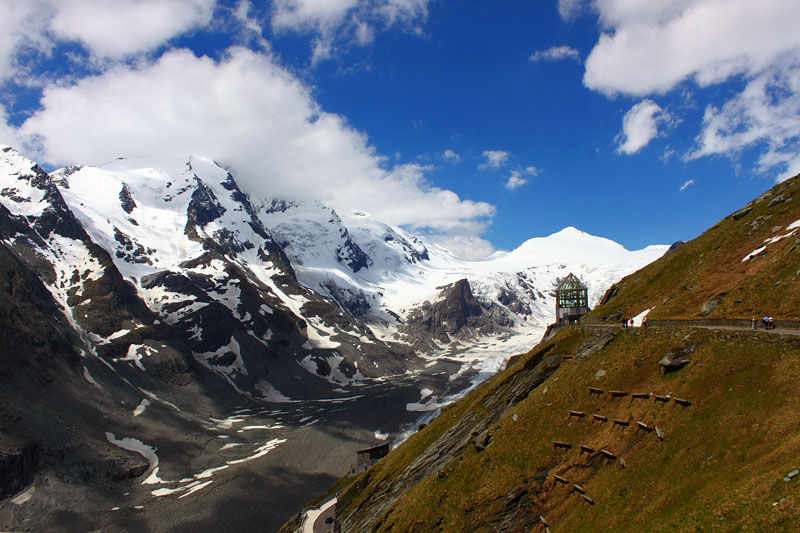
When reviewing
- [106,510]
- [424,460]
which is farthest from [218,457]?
[424,460]

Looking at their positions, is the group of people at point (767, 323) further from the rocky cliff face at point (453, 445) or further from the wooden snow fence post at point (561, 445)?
the wooden snow fence post at point (561, 445)

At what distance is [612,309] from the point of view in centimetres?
6262

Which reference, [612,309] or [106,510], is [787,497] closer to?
[612,309]

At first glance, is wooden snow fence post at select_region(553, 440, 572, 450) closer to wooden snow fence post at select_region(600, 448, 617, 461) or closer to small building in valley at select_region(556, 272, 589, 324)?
wooden snow fence post at select_region(600, 448, 617, 461)

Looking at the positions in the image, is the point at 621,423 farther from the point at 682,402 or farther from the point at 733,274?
the point at 733,274

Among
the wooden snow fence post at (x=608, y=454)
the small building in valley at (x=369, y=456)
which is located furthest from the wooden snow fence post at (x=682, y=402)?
the small building in valley at (x=369, y=456)

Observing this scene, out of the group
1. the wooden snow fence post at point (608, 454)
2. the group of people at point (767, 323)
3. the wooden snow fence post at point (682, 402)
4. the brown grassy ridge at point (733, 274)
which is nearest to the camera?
the wooden snow fence post at point (682, 402)

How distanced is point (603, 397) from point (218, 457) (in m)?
152

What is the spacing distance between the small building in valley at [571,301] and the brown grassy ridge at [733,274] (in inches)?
199

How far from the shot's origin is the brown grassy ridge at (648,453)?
2152 centimetres

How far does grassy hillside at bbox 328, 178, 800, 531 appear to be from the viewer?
75.5 ft

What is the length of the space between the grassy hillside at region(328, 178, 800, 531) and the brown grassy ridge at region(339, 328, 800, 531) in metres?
0.09

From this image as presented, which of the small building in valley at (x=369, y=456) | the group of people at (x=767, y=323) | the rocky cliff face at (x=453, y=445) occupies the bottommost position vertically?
the small building in valley at (x=369, y=456)

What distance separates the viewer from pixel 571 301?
74.4 meters
